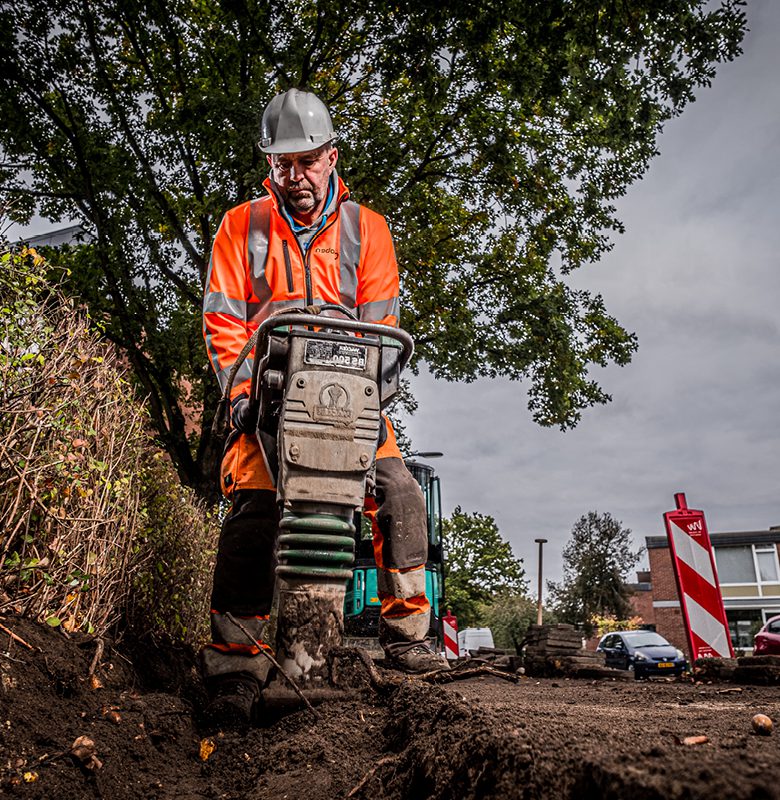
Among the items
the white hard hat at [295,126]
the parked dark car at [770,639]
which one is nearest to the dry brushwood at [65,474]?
the white hard hat at [295,126]

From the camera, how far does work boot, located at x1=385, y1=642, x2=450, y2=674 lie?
121 inches

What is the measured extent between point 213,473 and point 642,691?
787 cm

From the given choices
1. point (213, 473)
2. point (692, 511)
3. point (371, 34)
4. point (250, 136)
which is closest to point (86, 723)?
point (692, 511)

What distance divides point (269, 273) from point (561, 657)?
5.07 metres

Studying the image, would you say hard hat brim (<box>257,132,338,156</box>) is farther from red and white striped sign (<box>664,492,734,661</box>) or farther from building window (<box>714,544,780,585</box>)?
building window (<box>714,544,780,585</box>)

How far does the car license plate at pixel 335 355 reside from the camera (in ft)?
8.79

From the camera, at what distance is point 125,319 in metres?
10.5

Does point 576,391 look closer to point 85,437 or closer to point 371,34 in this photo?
point 371,34

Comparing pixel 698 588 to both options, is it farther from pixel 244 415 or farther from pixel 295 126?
pixel 295 126

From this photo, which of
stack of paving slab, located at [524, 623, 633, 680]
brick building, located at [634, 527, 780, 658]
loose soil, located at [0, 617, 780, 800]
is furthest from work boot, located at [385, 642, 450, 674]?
brick building, located at [634, 527, 780, 658]

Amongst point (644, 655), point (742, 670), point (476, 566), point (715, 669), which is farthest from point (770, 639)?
point (476, 566)

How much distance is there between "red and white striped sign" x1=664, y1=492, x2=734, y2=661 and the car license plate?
13.9 ft

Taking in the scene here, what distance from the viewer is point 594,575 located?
4341 cm

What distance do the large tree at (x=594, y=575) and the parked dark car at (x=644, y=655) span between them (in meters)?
21.7
